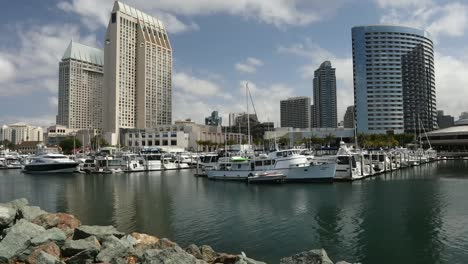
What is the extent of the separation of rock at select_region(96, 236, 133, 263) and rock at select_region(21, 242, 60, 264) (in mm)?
2481

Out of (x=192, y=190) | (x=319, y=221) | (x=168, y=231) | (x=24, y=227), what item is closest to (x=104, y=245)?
(x=24, y=227)

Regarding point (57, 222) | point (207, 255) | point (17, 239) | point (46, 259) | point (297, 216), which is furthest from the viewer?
point (297, 216)

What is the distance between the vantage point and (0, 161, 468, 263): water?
2823 cm

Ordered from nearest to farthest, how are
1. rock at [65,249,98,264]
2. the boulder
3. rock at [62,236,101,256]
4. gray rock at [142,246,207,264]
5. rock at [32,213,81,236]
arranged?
gray rock at [142,246,207,264] < the boulder < rock at [65,249,98,264] < rock at [62,236,101,256] < rock at [32,213,81,236]

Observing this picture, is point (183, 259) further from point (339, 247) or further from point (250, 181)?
point (250, 181)

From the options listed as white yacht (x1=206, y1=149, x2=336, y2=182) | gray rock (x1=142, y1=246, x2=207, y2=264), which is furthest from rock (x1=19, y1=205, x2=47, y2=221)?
white yacht (x1=206, y1=149, x2=336, y2=182)

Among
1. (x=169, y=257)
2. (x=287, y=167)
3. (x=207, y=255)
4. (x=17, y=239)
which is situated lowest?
(x=207, y=255)

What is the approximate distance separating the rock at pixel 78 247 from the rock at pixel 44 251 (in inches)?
17.1

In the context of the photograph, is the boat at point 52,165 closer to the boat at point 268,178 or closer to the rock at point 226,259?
the boat at point 268,178

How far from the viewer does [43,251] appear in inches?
797

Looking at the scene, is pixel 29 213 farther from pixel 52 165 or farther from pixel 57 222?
pixel 52 165

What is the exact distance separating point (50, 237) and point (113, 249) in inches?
162

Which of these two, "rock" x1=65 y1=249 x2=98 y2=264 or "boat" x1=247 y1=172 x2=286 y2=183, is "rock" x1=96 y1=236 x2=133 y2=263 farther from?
"boat" x1=247 y1=172 x2=286 y2=183

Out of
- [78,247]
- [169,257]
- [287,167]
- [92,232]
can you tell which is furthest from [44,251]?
[287,167]
